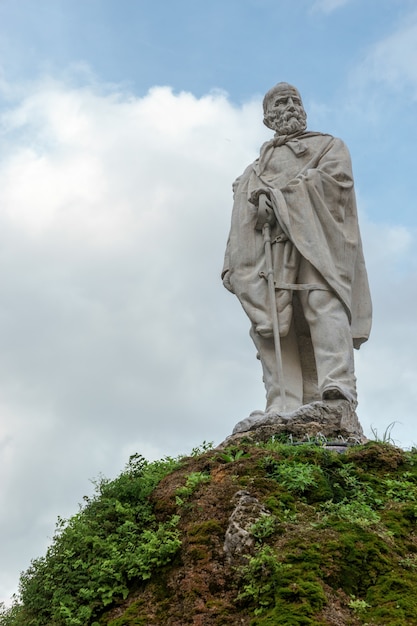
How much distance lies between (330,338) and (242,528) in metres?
4.50

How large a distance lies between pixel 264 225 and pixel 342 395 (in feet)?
7.42

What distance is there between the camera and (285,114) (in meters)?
12.4

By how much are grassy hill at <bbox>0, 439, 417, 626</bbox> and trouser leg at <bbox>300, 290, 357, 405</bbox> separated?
80.9 inches

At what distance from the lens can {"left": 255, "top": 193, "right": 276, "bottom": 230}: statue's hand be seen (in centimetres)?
1162

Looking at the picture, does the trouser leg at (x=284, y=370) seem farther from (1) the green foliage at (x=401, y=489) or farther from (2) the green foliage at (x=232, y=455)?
(1) the green foliage at (x=401, y=489)

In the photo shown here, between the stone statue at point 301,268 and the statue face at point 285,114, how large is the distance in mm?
150

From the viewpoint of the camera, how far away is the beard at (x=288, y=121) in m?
12.4

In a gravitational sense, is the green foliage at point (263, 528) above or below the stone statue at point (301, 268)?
below

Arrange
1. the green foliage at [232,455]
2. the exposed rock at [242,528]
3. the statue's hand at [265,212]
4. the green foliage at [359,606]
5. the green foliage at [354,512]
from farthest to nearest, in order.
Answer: the statue's hand at [265,212] < the green foliage at [232,455] < the green foliage at [354,512] < the exposed rock at [242,528] < the green foliage at [359,606]

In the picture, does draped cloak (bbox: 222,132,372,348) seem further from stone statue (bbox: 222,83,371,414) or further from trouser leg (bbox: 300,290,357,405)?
trouser leg (bbox: 300,290,357,405)

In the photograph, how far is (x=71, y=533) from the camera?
7.89m

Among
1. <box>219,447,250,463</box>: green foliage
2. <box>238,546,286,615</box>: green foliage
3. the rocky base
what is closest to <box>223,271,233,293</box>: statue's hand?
the rocky base

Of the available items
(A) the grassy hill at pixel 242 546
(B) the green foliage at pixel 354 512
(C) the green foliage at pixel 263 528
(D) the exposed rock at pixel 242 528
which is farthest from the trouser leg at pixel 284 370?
(C) the green foliage at pixel 263 528

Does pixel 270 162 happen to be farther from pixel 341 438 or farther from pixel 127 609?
pixel 127 609
